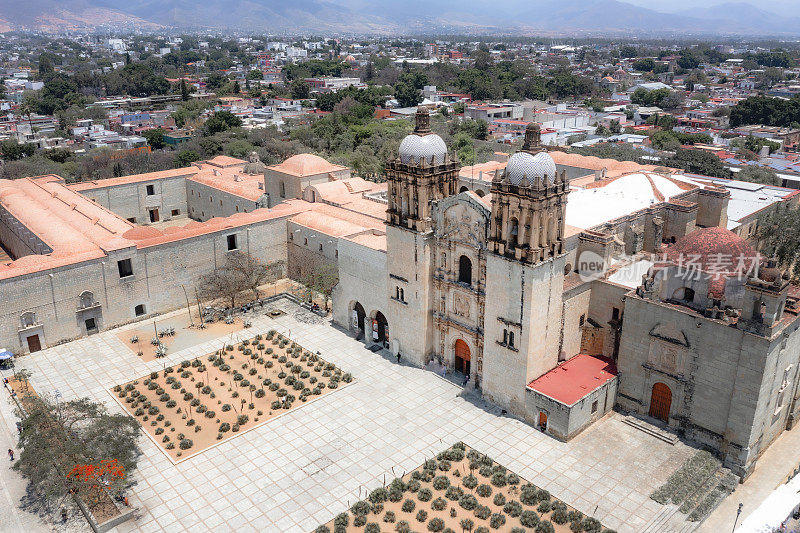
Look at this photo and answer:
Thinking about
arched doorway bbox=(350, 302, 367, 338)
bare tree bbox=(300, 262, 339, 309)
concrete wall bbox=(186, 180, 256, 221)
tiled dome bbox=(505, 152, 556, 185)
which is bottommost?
arched doorway bbox=(350, 302, 367, 338)

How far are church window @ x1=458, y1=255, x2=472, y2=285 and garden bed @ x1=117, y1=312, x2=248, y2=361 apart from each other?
17542mm

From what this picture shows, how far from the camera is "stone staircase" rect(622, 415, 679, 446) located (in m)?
30.6

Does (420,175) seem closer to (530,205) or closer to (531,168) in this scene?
(531,168)

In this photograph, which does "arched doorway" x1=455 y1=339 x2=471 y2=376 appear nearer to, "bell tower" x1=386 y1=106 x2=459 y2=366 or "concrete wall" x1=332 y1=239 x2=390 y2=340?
"bell tower" x1=386 y1=106 x2=459 y2=366

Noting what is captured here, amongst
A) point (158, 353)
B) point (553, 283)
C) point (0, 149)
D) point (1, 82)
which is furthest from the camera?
point (1, 82)

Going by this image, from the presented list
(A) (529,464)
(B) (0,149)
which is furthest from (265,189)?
(B) (0,149)

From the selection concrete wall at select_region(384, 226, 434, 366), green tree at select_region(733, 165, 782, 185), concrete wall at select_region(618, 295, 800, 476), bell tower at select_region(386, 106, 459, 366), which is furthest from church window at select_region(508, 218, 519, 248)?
green tree at select_region(733, 165, 782, 185)

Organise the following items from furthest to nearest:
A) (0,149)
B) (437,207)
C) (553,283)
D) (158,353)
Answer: (0,149) < (158,353) < (437,207) < (553,283)

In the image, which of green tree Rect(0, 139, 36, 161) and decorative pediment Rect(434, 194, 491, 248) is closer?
decorative pediment Rect(434, 194, 491, 248)

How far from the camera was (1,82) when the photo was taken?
179250 millimetres

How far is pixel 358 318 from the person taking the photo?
42406 millimetres

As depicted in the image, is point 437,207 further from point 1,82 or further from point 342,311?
point 1,82

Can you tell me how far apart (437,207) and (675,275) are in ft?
43.2

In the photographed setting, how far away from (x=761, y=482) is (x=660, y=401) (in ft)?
18.4
